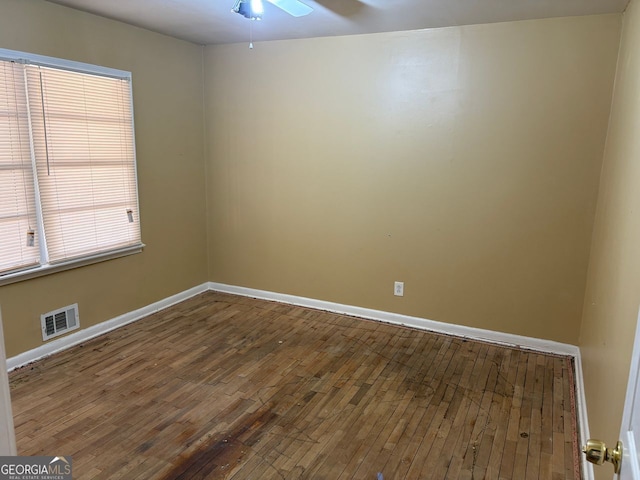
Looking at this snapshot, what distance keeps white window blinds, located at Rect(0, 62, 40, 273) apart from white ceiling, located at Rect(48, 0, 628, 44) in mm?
704

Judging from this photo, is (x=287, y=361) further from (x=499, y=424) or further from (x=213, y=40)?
(x=213, y=40)

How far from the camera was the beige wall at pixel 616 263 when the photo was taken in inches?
66.7

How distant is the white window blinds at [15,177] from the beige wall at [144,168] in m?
0.19

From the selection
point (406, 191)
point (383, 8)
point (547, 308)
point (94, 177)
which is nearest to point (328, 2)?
point (383, 8)

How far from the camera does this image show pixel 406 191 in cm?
376

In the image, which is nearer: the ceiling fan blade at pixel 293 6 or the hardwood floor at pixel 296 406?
the hardwood floor at pixel 296 406

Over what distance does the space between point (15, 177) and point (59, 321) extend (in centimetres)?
109

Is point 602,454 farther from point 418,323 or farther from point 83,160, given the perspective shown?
point 83,160

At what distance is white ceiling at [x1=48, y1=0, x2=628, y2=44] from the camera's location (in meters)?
2.84

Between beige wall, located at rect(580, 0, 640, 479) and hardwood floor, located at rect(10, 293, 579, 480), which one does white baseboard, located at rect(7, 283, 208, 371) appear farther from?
beige wall, located at rect(580, 0, 640, 479)

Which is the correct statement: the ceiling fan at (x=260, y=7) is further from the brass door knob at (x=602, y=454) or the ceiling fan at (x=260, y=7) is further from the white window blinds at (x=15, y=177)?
the brass door knob at (x=602, y=454)

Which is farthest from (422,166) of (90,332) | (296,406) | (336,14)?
(90,332)

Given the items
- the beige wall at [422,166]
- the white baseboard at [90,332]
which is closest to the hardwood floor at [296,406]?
the white baseboard at [90,332]

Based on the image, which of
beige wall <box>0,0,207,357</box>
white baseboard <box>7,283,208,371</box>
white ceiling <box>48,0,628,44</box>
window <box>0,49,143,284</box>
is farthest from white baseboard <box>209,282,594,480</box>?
white ceiling <box>48,0,628,44</box>
